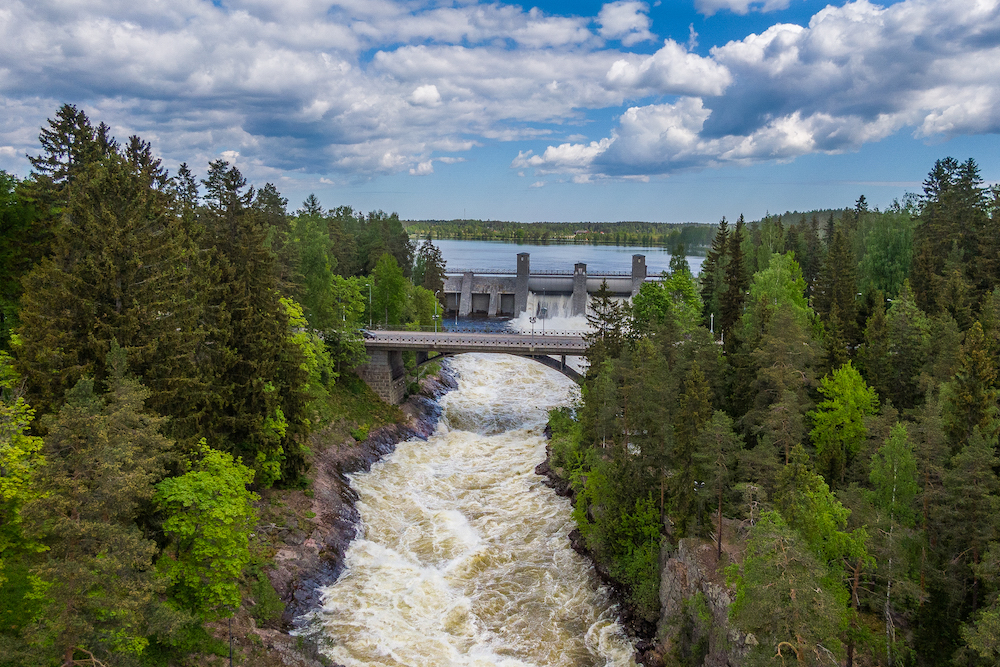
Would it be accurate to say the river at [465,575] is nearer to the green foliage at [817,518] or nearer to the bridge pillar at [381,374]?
the bridge pillar at [381,374]

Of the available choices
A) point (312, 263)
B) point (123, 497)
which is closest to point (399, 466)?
point (312, 263)

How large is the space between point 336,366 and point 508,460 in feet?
56.2

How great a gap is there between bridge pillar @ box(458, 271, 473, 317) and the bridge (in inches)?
1828

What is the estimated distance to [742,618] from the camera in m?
17.0

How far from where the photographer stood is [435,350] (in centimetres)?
5362

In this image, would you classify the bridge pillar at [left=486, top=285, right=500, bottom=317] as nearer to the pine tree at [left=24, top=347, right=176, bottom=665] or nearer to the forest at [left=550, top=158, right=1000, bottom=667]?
the forest at [left=550, top=158, right=1000, bottom=667]

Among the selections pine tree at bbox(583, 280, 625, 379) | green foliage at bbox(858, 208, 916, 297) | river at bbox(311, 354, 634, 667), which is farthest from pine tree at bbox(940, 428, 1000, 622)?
green foliage at bbox(858, 208, 916, 297)

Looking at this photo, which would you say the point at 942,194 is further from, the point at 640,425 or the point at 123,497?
the point at 123,497

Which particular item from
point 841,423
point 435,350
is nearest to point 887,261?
point 841,423

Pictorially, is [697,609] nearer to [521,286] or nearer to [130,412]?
[130,412]

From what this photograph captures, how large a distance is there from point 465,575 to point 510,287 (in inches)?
2982

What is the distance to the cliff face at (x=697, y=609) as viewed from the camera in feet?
68.8

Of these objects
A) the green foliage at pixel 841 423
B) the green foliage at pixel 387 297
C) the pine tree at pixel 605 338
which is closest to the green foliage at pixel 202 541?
the pine tree at pixel 605 338

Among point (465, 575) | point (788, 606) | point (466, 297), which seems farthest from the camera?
point (466, 297)
